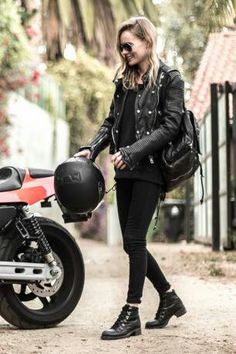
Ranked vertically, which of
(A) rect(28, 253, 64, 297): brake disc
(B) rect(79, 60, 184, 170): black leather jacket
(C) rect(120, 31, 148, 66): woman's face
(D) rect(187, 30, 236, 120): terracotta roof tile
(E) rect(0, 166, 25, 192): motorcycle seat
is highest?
(C) rect(120, 31, 148, 66): woman's face

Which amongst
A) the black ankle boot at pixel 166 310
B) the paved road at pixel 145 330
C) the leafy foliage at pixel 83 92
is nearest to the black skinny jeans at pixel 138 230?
the paved road at pixel 145 330

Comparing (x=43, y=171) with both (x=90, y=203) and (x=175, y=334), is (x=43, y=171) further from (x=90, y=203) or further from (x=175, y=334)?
(x=175, y=334)

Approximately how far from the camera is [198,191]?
20406 mm

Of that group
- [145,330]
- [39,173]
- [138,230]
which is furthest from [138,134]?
[145,330]

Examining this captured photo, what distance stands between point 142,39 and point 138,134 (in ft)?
1.76

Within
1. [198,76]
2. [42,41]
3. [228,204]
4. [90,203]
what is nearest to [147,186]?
[90,203]

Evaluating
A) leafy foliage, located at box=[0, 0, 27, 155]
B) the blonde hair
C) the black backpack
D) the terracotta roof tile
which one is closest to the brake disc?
the black backpack

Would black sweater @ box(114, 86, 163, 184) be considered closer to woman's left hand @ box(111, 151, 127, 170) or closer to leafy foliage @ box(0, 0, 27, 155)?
woman's left hand @ box(111, 151, 127, 170)

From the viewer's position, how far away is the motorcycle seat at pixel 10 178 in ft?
21.4

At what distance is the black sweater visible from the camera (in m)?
6.09

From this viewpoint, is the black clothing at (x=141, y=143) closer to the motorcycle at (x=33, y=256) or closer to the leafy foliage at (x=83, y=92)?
the motorcycle at (x=33, y=256)

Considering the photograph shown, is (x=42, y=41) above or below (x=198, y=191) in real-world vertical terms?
above

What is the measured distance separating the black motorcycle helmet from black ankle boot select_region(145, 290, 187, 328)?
716 mm

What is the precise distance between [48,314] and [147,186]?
3.64 ft
